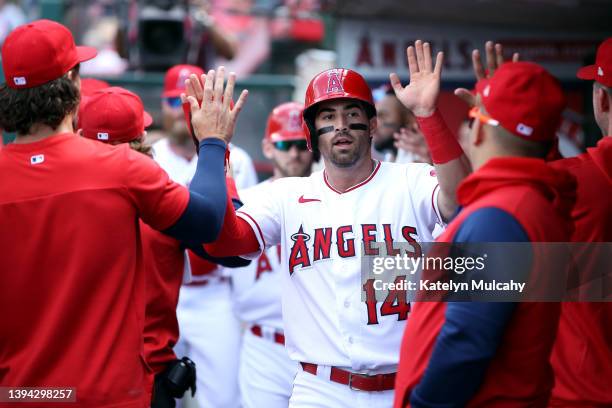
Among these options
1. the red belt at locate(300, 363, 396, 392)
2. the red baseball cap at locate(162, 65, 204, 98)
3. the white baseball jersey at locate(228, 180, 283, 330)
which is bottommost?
the white baseball jersey at locate(228, 180, 283, 330)

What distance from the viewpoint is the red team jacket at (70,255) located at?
296 centimetres

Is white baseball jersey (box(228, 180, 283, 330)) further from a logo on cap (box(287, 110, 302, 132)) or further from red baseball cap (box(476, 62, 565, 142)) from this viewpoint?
red baseball cap (box(476, 62, 565, 142))

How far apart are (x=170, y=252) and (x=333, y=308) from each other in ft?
3.21

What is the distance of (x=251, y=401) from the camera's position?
562 cm

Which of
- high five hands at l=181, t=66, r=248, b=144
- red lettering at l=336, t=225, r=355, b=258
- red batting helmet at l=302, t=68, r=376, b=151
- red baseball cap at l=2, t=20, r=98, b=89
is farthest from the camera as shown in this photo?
red batting helmet at l=302, t=68, r=376, b=151

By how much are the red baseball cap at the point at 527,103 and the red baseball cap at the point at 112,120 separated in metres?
1.89

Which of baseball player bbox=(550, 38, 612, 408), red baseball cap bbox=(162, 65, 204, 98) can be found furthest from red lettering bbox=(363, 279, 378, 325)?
red baseball cap bbox=(162, 65, 204, 98)

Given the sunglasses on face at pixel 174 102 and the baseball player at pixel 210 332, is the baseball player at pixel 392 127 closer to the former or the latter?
the baseball player at pixel 210 332

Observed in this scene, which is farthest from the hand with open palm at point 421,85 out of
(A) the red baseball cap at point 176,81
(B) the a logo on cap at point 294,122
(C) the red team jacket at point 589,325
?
(A) the red baseball cap at point 176,81

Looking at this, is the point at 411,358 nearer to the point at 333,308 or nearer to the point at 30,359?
the point at 333,308

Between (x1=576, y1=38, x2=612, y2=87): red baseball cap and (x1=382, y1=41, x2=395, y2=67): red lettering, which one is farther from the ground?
(x1=576, y1=38, x2=612, y2=87): red baseball cap

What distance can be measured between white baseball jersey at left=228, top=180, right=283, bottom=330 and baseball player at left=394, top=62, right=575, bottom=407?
293 centimetres

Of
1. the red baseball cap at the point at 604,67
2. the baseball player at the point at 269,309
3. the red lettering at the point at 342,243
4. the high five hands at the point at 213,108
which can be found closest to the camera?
the high five hands at the point at 213,108

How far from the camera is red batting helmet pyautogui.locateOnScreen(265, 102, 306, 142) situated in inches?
232
